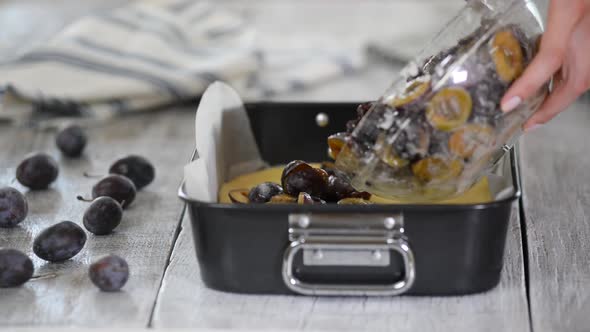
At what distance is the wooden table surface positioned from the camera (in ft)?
3.02

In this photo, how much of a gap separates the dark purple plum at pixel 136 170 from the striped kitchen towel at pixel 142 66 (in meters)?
0.38

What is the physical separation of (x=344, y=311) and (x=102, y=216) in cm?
37

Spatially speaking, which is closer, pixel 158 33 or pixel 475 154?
pixel 475 154

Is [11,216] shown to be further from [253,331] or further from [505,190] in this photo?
[505,190]

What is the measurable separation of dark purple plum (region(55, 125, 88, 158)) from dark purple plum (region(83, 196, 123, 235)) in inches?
14.0

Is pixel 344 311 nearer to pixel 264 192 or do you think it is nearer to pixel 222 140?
pixel 264 192

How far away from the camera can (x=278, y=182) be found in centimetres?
122

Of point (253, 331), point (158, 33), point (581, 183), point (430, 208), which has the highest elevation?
point (158, 33)

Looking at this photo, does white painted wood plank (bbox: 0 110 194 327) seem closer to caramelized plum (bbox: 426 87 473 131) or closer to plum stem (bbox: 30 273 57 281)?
plum stem (bbox: 30 273 57 281)

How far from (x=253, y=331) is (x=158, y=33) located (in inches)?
44.4

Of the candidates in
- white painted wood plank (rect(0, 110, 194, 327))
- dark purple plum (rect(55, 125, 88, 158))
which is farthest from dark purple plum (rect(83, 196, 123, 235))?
dark purple plum (rect(55, 125, 88, 158))

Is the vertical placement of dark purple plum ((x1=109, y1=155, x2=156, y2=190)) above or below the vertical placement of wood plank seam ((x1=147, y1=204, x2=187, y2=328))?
above

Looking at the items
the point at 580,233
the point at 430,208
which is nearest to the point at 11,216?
the point at 430,208

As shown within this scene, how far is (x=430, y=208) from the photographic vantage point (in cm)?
88
